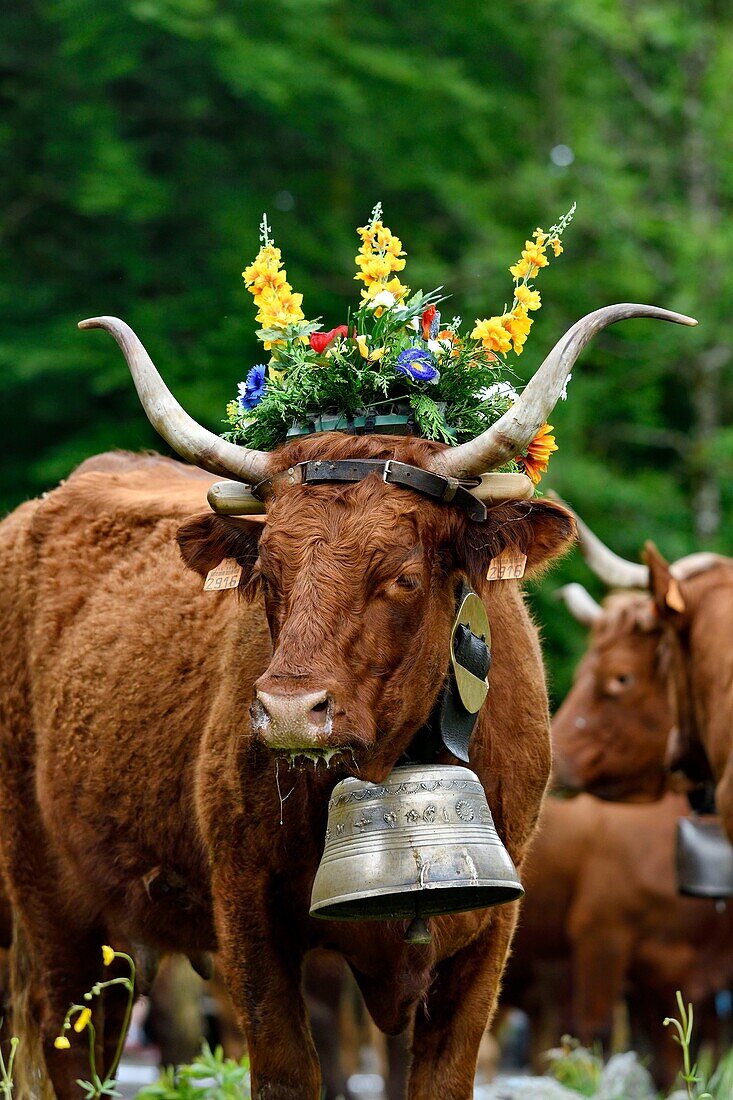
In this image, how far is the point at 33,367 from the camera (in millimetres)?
12039

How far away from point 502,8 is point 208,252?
420cm

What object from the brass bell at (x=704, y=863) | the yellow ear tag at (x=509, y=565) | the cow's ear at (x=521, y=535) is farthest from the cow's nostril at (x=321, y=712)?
the brass bell at (x=704, y=863)

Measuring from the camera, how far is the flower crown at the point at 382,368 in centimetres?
417

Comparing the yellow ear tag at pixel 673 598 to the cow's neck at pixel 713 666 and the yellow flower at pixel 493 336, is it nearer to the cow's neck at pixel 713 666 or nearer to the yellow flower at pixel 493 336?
the cow's neck at pixel 713 666

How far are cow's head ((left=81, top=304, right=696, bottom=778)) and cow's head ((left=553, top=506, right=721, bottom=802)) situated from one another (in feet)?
15.4

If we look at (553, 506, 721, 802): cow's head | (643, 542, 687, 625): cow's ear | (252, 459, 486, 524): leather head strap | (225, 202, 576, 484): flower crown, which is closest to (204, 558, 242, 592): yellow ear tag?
(225, 202, 576, 484): flower crown

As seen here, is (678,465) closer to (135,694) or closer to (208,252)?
(208,252)

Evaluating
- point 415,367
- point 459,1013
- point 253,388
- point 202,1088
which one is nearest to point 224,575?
point 253,388

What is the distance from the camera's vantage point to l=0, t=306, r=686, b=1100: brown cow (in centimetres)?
380

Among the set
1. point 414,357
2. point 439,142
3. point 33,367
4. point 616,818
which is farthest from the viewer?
point 439,142

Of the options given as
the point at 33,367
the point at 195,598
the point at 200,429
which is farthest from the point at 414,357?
the point at 33,367

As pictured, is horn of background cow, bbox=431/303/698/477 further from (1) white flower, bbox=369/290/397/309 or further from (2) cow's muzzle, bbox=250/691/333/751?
(2) cow's muzzle, bbox=250/691/333/751

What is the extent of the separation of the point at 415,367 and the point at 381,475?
406 millimetres

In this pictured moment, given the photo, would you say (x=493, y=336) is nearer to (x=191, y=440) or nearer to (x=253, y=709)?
(x=191, y=440)
